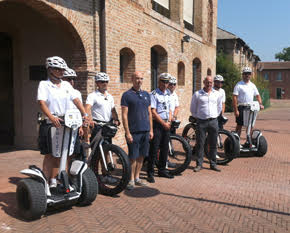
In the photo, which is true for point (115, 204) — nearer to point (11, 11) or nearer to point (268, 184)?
point (268, 184)

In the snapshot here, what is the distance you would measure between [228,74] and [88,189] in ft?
78.0

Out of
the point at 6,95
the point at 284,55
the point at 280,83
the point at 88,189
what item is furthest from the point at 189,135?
the point at 284,55

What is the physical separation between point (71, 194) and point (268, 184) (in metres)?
3.47

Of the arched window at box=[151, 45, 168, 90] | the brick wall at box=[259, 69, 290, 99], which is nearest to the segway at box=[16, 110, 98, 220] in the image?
the arched window at box=[151, 45, 168, 90]

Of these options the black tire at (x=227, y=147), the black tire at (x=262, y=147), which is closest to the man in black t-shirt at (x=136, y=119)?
the black tire at (x=227, y=147)

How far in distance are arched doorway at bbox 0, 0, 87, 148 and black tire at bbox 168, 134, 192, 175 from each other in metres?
2.82

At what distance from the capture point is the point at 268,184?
573cm

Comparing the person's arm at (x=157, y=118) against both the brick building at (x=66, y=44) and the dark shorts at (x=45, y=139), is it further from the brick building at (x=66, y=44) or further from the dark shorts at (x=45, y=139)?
the brick building at (x=66, y=44)

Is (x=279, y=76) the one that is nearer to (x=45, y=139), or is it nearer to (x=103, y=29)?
(x=103, y=29)

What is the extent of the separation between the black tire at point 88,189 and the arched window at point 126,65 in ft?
18.3

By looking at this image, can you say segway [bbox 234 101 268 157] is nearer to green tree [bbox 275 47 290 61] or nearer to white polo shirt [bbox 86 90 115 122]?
white polo shirt [bbox 86 90 115 122]

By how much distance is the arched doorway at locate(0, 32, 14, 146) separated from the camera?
882 centimetres

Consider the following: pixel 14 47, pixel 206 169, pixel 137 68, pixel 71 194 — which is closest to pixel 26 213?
pixel 71 194

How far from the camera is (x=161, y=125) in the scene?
5785 millimetres
